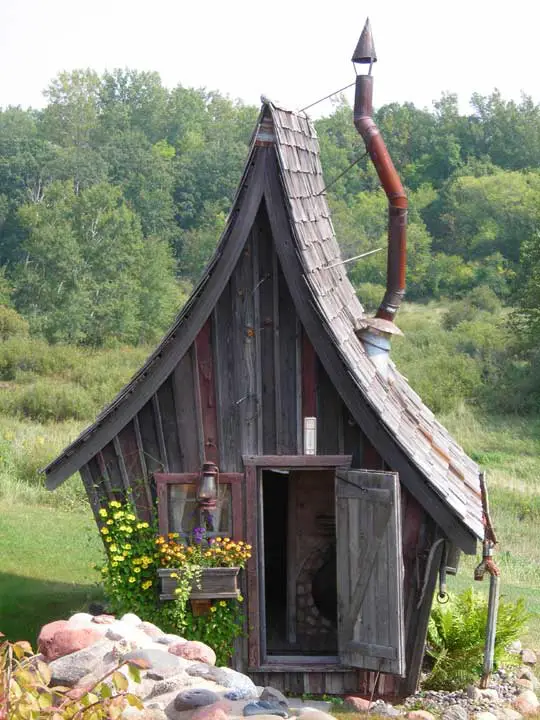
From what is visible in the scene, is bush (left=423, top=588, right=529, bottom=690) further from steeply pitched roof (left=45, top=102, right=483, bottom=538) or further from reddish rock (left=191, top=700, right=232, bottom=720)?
reddish rock (left=191, top=700, right=232, bottom=720)

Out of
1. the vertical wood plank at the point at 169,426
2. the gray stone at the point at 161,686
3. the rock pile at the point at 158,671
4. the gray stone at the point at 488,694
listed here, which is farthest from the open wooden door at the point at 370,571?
the gray stone at the point at 161,686

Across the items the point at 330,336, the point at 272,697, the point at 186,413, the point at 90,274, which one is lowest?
the point at 272,697

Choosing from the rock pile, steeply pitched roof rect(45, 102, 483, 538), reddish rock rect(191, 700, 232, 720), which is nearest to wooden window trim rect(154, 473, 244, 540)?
steeply pitched roof rect(45, 102, 483, 538)

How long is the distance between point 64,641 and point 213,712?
1.70 metres

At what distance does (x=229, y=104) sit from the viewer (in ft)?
307

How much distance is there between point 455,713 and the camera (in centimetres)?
923

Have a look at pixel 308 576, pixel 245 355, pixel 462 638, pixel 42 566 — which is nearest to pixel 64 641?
pixel 245 355

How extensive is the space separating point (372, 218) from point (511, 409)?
28.4 meters

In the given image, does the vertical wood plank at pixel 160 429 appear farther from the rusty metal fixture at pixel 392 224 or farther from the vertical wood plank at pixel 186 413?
the rusty metal fixture at pixel 392 224

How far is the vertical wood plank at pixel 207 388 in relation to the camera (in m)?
9.56

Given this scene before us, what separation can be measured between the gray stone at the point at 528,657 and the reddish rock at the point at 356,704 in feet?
8.60

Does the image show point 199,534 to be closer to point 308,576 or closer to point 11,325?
point 308,576

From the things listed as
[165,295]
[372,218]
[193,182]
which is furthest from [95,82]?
[165,295]

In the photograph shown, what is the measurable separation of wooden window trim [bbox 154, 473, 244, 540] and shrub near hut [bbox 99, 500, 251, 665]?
12 cm
